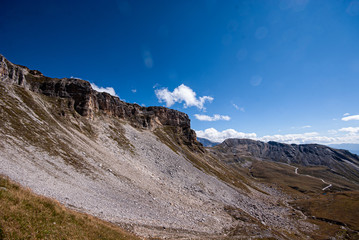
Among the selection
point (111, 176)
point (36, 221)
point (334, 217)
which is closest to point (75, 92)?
point (111, 176)

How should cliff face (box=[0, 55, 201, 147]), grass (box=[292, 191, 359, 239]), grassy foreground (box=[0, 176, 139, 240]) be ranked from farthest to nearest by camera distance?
1. cliff face (box=[0, 55, 201, 147])
2. grass (box=[292, 191, 359, 239])
3. grassy foreground (box=[0, 176, 139, 240])

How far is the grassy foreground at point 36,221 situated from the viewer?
9.45m

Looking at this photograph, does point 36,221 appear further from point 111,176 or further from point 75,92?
point 75,92

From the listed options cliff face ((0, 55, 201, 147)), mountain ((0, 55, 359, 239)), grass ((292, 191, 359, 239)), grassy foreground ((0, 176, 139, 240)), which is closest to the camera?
grassy foreground ((0, 176, 139, 240))

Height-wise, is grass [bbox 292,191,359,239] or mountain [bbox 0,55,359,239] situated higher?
mountain [bbox 0,55,359,239]

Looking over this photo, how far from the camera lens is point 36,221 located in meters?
10.9

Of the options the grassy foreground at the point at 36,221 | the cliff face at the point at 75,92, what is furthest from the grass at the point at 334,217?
the cliff face at the point at 75,92

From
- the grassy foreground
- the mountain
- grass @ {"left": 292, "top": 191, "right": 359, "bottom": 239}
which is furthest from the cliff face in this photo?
grass @ {"left": 292, "top": 191, "right": 359, "bottom": 239}

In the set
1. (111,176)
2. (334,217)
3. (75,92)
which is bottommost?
(334,217)

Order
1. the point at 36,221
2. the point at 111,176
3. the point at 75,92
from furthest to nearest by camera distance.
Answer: the point at 75,92
the point at 111,176
the point at 36,221

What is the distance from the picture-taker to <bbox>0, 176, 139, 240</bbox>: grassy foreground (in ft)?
31.0

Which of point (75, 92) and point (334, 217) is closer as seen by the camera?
point (334, 217)

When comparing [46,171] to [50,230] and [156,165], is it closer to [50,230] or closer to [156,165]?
[50,230]

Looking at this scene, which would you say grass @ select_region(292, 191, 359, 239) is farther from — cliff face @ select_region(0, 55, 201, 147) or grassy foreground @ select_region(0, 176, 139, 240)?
cliff face @ select_region(0, 55, 201, 147)
